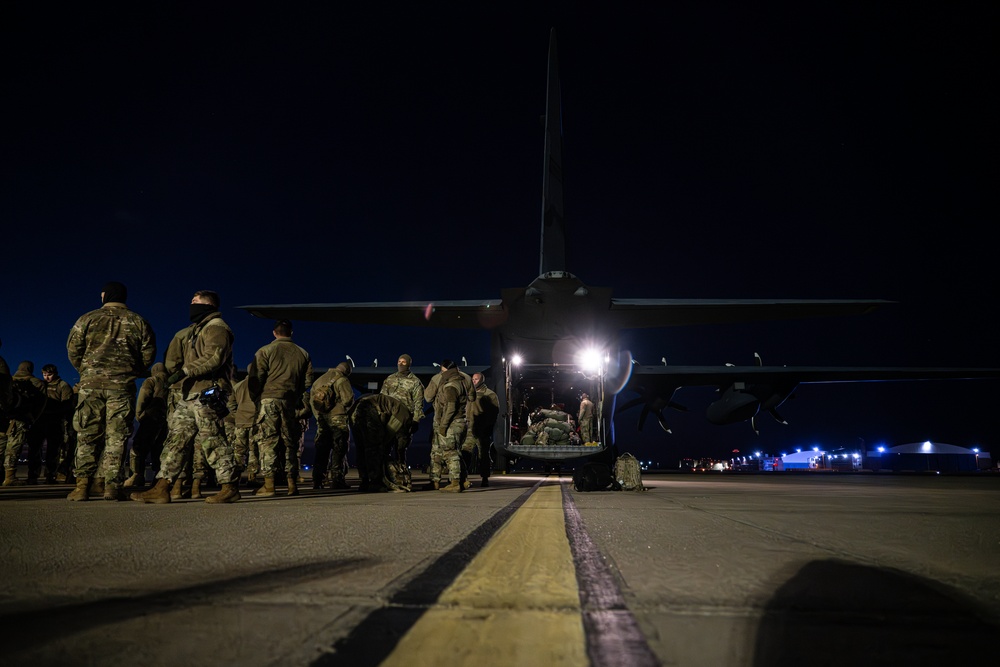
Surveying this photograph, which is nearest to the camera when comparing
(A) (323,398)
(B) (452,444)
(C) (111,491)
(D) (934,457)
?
(C) (111,491)

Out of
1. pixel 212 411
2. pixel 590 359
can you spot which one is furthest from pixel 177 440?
pixel 590 359

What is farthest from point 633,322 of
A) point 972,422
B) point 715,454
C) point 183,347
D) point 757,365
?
point 715,454

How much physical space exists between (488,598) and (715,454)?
370 feet

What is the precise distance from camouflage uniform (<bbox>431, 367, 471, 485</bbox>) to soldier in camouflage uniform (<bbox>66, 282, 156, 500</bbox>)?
340 centimetres

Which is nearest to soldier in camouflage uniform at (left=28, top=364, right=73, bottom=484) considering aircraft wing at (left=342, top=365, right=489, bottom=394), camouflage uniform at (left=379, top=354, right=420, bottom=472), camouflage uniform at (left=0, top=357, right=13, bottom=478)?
camouflage uniform at (left=0, top=357, right=13, bottom=478)

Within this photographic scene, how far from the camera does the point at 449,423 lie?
25.2ft

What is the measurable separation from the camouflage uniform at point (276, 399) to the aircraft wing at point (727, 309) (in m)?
7.22

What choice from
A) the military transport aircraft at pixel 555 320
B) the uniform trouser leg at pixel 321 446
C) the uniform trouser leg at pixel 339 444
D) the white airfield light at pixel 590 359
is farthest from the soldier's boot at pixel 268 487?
the white airfield light at pixel 590 359

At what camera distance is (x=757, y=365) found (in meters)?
18.3

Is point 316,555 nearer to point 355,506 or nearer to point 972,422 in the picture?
point 355,506

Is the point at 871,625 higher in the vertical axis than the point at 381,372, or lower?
lower

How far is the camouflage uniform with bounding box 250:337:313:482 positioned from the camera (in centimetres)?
633

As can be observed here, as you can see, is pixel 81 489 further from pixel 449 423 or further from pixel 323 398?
pixel 449 423

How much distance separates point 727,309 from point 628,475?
677 cm
